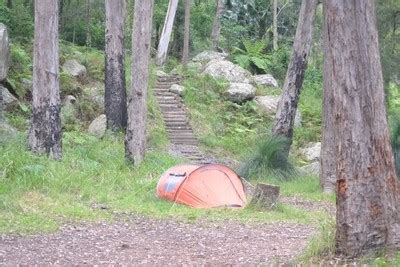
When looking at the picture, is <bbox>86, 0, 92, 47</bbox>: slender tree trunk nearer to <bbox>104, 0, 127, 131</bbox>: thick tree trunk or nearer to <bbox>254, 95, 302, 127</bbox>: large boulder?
<bbox>254, 95, 302, 127</bbox>: large boulder

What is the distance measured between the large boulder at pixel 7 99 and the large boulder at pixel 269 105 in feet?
31.2

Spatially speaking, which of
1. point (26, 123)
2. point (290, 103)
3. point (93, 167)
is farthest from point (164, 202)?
point (26, 123)

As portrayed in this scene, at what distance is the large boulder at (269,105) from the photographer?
77.0 feet

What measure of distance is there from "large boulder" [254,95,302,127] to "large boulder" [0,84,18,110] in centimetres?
952

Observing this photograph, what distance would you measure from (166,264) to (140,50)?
23.9 ft

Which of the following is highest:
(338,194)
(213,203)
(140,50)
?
(140,50)

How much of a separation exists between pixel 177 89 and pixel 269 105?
11.9 feet

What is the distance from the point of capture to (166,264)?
24.0 feet

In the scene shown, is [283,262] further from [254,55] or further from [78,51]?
[254,55]

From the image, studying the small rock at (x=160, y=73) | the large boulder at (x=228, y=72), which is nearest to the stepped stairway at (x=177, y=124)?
the small rock at (x=160, y=73)

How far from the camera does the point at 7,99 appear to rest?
1823cm

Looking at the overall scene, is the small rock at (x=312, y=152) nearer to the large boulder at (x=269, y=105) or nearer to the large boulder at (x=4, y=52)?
the large boulder at (x=269, y=105)

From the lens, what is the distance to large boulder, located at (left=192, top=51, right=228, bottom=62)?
1104 inches

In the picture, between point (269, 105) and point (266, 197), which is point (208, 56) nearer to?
point (269, 105)
